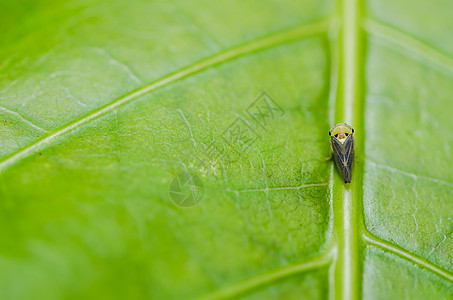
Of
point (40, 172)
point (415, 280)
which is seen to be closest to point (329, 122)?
point (415, 280)

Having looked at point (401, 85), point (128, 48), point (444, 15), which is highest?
point (444, 15)

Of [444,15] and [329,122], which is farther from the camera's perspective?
[444,15]

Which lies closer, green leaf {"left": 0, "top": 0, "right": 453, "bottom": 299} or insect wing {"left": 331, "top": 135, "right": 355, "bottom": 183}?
green leaf {"left": 0, "top": 0, "right": 453, "bottom": 299}

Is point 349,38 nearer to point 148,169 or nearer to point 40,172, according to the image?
point 148,169

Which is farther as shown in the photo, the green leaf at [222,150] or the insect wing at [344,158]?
the insect wing at [344,158]

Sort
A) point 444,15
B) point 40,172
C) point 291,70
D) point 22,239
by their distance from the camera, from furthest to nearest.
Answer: point 444,15 < point 291,70 < point 40,172 < point 22,239

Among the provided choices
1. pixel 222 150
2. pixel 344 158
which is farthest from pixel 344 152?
pixel 222 150

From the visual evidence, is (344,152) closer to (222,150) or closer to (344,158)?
(344,158)

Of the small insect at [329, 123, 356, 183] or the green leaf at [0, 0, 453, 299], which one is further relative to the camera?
the small insect at [329, 123, 356, 183]
